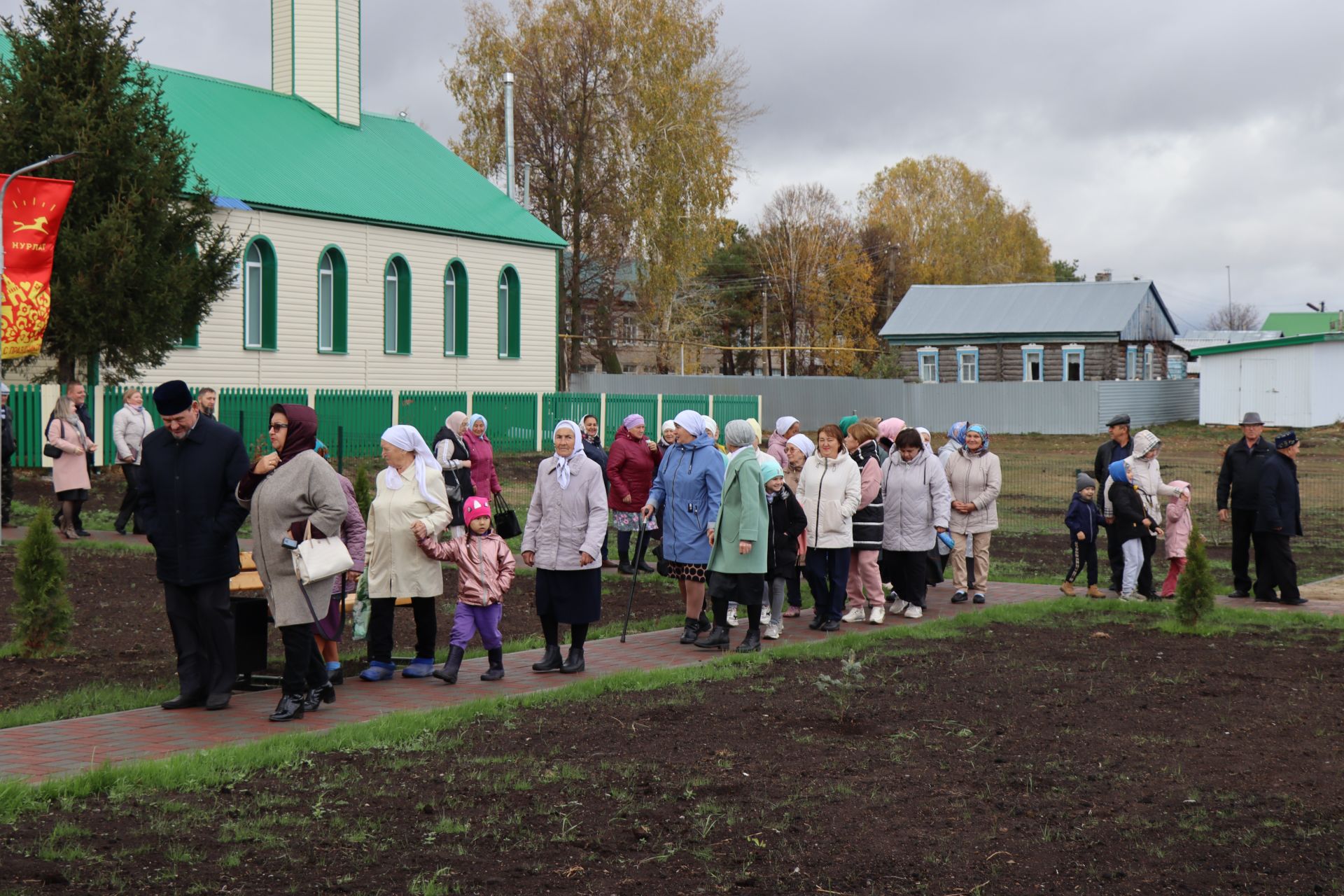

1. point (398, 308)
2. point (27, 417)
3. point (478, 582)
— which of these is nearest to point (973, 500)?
point (478, 582)

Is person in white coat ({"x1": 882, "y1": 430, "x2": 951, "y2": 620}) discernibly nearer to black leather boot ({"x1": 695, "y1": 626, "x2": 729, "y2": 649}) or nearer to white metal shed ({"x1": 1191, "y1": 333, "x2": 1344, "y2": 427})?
black leather boot ({"x1": 695, "y1": 626, "x2": 729, "y2": 649})

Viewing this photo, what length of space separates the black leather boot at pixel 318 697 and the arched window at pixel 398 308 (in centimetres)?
2675

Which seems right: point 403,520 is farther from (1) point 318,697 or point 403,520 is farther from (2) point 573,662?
(2) point 573,662

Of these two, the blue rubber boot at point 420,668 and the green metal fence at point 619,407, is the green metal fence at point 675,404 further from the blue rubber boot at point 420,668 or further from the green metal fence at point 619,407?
the blue rubber boot at point 420,668

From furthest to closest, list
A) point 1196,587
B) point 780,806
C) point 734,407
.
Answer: point 734,407 < point 1196,587 < point 780,806

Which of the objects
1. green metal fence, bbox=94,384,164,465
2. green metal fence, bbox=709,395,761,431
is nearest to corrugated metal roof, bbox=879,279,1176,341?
green metal fence, bbox=709,395,761,431

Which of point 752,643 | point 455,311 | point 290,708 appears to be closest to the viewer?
point 290,708

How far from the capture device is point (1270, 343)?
48.0 metres

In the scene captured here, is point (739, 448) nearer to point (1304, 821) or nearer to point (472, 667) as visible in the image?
point (472, 667)

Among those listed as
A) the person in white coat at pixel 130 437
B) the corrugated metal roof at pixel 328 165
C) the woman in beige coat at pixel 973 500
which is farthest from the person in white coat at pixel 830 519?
the corrugated metal roof at pixel 328 165

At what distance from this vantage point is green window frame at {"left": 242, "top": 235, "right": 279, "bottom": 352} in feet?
99.6

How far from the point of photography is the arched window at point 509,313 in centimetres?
3747

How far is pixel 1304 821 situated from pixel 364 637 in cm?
691

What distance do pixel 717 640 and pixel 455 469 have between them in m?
3.69
